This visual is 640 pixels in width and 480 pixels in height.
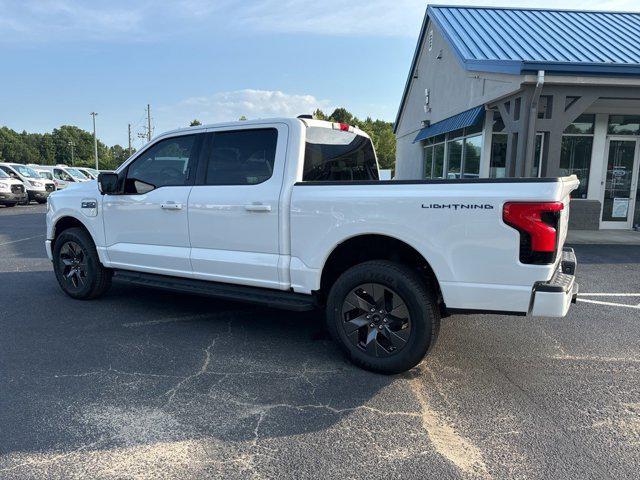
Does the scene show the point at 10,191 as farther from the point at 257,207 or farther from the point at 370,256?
the point at 370,256

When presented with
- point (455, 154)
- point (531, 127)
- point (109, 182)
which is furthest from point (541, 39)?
point (109, 182)

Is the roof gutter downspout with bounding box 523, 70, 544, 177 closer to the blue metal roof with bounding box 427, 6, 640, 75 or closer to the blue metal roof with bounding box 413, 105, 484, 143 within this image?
the blue metal roof with bounding box 427, 6, 640, 75

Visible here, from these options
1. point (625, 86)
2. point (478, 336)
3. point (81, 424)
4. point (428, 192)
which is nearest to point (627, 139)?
point (625, 86)

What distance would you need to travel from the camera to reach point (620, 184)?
12.5m

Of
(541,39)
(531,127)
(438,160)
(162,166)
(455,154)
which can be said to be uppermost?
(541,39)

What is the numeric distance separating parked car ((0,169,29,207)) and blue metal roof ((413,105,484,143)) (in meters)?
15.9

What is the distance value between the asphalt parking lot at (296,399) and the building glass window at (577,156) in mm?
8087

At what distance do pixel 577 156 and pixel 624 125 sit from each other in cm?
137

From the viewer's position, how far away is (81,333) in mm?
4656

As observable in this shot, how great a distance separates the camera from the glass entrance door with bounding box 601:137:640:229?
12.5 metres

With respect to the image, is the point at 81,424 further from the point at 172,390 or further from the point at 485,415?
the point at 485,415

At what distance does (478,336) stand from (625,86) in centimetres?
752

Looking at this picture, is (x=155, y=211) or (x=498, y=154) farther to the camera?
(x=498, y=154)

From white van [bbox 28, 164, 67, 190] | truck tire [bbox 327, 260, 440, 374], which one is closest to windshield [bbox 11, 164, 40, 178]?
white van [bbox 28, 164, 67, 190]
